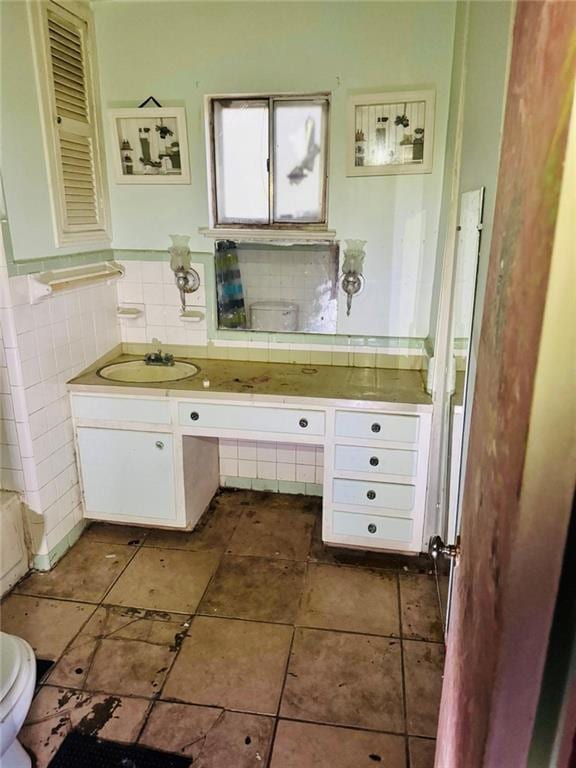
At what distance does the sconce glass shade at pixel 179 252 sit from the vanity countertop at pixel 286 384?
0.54m

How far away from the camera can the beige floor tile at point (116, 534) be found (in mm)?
2633

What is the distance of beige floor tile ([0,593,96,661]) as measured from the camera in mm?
1996

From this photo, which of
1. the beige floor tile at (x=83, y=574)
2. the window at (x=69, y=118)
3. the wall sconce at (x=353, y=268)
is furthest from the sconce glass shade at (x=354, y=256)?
the beige floor tile at (x=83, y=574)

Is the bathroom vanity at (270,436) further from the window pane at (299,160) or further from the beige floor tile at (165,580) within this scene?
the window pane at (299,160)

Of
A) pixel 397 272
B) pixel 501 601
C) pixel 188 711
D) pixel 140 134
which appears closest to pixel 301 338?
pixel 397 272

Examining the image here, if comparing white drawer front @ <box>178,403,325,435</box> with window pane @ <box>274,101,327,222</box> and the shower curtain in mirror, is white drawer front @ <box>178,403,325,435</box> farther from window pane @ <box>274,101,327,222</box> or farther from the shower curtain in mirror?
window pane @ <box>274,101,327,222</box>

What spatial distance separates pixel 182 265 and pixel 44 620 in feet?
5.65

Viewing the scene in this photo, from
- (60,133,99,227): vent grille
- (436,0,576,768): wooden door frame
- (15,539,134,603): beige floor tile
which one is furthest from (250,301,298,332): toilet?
(436,0,576,768): wooden door frame

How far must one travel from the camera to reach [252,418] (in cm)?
239

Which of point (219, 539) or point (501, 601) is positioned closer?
point (501, 601)

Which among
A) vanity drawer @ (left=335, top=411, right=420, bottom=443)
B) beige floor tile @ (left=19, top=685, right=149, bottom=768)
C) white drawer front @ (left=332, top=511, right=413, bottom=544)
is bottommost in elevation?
beige floor tile @ (left=19, top=685, right=149, bottom=768)

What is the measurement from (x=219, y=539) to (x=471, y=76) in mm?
2237

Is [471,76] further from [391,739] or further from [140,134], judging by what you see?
[391,739]

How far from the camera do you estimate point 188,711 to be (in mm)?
1726
